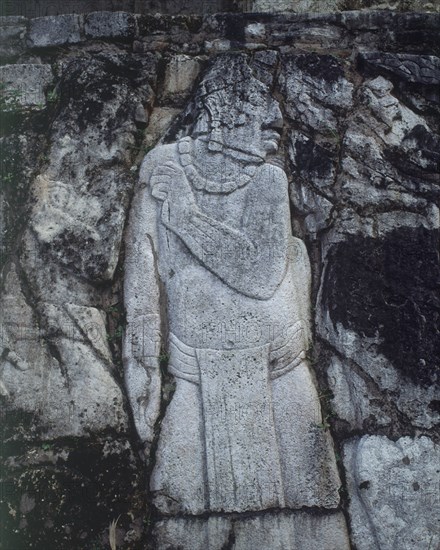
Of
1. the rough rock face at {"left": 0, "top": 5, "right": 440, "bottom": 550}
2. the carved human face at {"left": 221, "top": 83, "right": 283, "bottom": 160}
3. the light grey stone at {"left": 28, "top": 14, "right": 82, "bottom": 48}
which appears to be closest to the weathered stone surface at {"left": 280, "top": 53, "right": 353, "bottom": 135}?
the rough rock face at {"left": 0, "top": 5, "right": 440, "bottom": 550}

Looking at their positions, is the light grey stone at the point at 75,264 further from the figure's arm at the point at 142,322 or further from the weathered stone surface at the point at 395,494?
the weathered stone surface at the point at 395,494

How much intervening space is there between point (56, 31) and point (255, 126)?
174 centimetres

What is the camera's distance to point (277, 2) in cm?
551

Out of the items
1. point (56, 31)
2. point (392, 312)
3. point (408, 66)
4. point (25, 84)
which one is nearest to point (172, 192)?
point (25, 84)

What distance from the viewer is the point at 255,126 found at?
15.7 ft

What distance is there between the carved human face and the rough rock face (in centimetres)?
1

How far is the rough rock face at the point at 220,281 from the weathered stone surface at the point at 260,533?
0.04 feet

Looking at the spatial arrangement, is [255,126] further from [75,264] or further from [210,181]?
[75,264]

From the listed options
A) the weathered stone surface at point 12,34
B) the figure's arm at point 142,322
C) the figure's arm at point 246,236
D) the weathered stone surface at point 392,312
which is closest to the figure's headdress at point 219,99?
the figure's arm at point 246,236

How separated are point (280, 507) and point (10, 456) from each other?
1.80 m

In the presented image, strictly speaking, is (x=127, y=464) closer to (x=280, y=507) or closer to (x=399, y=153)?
(x=280, y=507)

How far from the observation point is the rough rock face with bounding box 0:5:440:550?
433 cm

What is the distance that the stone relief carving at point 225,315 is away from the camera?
172 inches

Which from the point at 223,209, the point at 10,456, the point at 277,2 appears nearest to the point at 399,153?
the point at 223,209
